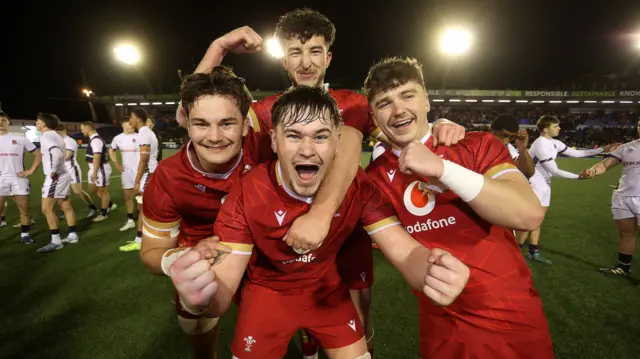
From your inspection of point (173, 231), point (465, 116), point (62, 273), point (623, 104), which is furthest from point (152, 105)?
point (623, 104)

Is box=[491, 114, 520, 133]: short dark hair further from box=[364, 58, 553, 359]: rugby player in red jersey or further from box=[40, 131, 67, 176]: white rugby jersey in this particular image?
box=[40, 131, 67, 176]: white rugby jersey

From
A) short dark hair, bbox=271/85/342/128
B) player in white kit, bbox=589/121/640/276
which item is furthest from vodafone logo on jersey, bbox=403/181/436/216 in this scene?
player in white kit, bbox=589/121/640/276

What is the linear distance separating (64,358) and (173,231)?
2205 millimetres

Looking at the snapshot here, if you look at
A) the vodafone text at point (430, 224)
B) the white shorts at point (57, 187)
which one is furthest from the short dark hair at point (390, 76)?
the white shorts at point (57, 187)

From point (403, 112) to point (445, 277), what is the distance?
112cm

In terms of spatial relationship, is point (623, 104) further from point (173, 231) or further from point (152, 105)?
point (152, 105)

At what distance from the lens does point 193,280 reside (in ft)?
4.86

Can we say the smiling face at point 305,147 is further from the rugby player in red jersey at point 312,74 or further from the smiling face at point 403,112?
the rugby player in red jersey at point 312,74

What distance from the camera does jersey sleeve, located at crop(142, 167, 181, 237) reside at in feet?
8.36

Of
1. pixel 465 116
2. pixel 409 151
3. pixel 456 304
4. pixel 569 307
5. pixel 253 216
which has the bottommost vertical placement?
pixel 569 307

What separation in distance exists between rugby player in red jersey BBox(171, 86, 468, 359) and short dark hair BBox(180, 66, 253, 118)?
17.2 inches

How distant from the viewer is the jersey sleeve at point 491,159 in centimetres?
197

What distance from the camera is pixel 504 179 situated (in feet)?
6.24

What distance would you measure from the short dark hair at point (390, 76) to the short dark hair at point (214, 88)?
0.95 meters
